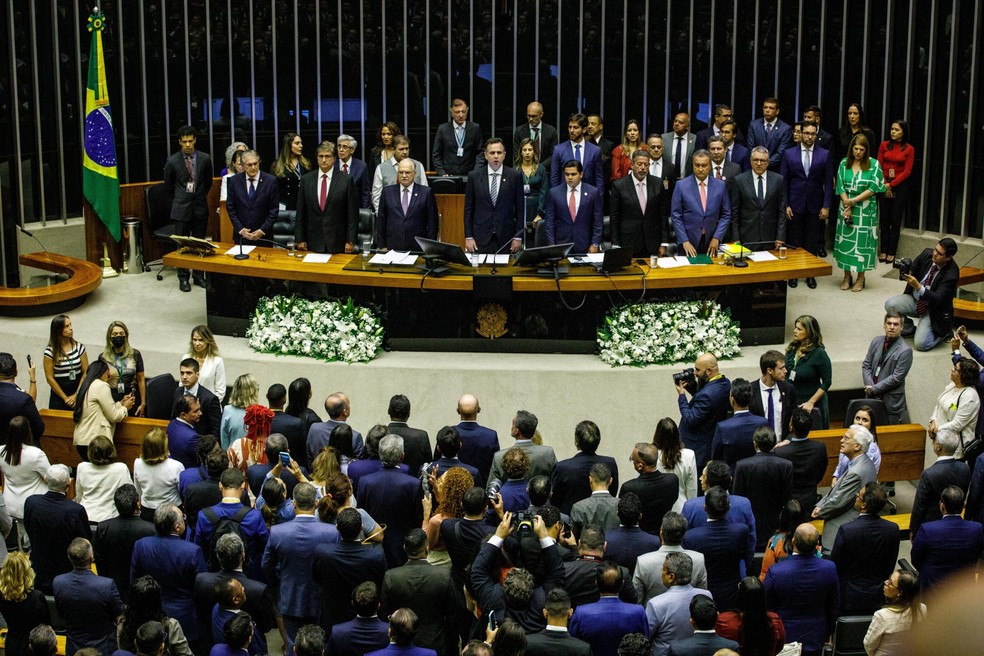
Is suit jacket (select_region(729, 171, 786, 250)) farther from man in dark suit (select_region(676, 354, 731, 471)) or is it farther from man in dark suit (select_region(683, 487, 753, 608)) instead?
man in dark suit (select_region(683, 487, 753, 608))

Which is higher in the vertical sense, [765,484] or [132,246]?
[132,246]

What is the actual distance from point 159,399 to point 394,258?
233cm

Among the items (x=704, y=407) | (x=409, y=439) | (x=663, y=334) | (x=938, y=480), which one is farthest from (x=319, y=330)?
(x=938, y=480)

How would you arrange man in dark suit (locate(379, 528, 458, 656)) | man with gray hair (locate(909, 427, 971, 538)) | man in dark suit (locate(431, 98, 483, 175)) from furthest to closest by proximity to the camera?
man in dark suit (locate(431, 98, 483, 175))
man with gray hair (locate(909, 427, 971, 538))
man in dark suit (locate(379, 528, 458, 656))

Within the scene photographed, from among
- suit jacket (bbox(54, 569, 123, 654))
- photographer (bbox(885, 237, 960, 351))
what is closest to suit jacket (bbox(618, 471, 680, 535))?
suit jacket (bbox(54, 569, 123, 654))

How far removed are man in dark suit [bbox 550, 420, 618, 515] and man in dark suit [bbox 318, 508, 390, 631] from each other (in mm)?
1169

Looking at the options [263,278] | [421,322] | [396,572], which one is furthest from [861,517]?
[263,278]

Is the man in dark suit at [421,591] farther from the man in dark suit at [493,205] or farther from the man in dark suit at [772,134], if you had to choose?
the man in dark suit at [772,134]

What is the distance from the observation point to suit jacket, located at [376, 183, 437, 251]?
10.1 metres

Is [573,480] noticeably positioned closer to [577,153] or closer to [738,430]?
[738,430]

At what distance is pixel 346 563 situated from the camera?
565 cm

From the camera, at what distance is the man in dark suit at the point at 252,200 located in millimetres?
10602

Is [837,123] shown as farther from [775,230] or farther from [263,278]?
[263,278]

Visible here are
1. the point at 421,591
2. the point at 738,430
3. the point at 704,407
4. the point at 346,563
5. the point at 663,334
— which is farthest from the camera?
the point at 663,334
